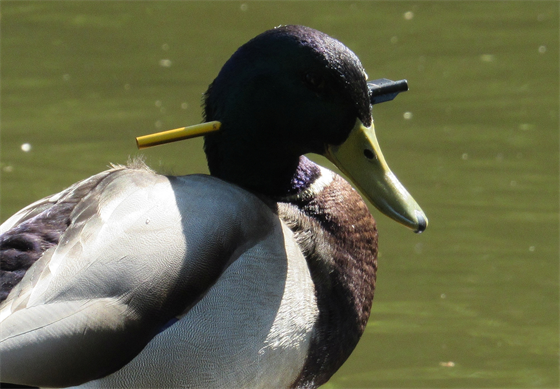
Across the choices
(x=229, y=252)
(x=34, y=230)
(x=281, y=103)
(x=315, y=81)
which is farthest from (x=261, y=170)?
(x=34, y=230)

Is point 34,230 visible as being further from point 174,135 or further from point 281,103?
point 281,103

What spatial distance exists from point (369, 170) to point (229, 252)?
633 mm

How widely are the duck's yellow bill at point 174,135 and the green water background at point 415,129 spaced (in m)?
0.14

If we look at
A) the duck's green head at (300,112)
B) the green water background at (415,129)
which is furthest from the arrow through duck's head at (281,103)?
the green water background at (415,129)

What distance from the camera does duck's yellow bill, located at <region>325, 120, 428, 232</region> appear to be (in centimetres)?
335

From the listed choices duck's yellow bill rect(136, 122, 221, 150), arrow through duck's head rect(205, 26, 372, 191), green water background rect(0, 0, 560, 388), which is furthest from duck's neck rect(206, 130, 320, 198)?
green water background rect(0, 0, 560, 388)

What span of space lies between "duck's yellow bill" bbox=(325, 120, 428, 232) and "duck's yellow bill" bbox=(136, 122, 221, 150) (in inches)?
18.1

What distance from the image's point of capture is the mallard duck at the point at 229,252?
112 inches

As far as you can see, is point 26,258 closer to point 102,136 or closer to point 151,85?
point 102,136

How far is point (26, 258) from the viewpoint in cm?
296

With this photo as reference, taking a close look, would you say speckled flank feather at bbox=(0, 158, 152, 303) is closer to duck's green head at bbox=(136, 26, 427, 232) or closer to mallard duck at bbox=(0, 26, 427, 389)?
mallard duck at bbox=(0, 26, 427, 389)

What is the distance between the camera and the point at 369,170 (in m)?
3.41

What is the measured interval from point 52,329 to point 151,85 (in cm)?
480

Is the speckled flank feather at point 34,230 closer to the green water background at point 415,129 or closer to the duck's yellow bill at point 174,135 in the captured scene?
the duck's yellow bill at point 174,135
